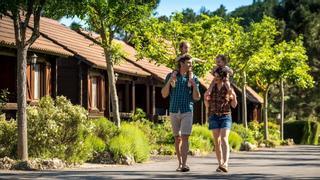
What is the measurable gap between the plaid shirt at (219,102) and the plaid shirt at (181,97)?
320 mm

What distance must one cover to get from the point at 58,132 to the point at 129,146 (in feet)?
6.90

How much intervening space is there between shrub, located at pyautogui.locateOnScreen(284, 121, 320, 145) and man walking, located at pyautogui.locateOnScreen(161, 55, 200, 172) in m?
39.4

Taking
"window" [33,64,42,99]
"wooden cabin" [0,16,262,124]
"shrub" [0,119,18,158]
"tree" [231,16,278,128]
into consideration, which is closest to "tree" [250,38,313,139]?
"tree" [231,16,278,128]

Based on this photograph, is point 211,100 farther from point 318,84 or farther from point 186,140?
point 318,84

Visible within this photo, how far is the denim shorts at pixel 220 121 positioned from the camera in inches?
381

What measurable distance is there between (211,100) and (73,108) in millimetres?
4585

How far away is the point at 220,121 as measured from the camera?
972 cm

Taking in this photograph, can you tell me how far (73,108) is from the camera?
44.2ft

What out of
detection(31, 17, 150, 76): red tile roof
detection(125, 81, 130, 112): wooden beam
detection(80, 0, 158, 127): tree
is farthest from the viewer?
detection(125, 81, 130, 112): wooden beam

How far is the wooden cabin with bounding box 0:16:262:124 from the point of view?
75.6 ft

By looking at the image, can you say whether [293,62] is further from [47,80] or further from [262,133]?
[47,80]

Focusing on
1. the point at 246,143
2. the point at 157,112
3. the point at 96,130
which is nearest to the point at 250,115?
the point at 157,112

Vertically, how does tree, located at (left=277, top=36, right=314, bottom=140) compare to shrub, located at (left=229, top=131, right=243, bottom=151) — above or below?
above

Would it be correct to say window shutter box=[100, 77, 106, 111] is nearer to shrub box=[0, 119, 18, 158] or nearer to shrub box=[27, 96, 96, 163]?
shrub box=[27, 96, 96, 163]
